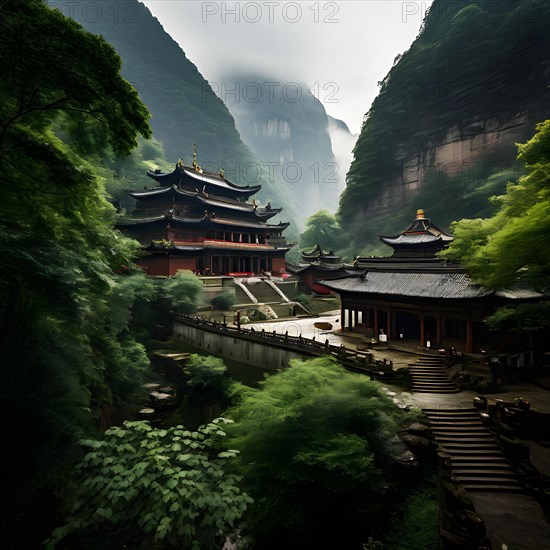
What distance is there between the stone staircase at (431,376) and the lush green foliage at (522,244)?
3.17m

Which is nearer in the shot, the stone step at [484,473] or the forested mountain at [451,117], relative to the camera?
the stone step at [484,473]

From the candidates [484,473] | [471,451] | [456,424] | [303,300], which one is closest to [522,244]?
[456,424]

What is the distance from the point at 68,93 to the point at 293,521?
10602 millimetres

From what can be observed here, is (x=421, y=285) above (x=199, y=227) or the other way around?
the other way around

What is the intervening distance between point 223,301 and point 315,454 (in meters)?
23.9

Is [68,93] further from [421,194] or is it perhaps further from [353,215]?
[353,215]

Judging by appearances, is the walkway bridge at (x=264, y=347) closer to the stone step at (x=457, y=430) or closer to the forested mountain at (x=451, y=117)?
the stone step at (x=457, y=430)

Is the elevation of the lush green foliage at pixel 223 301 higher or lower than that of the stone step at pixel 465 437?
higher

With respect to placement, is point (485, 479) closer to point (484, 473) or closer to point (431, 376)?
point (484, 473)

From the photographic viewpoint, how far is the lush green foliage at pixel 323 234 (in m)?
70.8

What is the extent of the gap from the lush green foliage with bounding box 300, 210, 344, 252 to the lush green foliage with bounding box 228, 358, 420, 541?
61993 millimetres

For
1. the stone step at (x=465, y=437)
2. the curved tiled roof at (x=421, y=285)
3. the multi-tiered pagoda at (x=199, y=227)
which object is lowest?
the stone step at (x=465, y=437)

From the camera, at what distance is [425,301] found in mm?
17953

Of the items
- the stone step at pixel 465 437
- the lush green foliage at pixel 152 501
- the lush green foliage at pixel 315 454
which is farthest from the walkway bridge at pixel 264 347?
the lush green foliage at pixel 152 501
